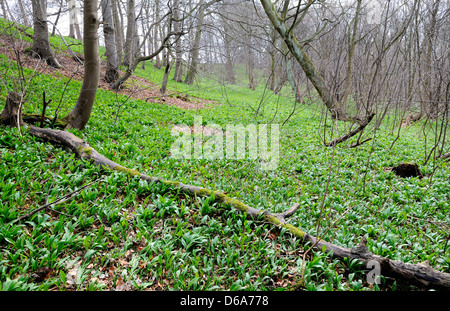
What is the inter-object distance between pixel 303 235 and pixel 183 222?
62.3 inches

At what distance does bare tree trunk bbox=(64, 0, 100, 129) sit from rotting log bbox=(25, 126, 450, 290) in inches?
40.9

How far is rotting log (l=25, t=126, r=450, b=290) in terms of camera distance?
8.24 feet

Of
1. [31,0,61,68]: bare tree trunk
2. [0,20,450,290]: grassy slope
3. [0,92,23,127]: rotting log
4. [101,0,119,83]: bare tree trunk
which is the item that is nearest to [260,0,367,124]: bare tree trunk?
[0,20,450,290]: grassy slope

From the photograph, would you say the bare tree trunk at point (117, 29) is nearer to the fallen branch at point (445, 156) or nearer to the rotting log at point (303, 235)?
the rotting log at point (303, 235)

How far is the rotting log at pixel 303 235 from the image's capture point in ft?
8.24

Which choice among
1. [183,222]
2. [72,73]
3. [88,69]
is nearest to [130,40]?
[88,69]

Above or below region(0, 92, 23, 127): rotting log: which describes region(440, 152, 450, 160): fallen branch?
below

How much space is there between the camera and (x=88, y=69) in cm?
568

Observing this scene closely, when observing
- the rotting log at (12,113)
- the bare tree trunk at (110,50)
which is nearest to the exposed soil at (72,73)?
the bare tree trunk at (110,50)

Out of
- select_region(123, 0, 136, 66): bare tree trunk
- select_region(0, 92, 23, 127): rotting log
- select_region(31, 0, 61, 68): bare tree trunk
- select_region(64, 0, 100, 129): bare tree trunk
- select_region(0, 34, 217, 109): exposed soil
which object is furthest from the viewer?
select_region(31, 0, 61, 68): bare tree trunk

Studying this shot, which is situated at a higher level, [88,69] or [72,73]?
[72,73]

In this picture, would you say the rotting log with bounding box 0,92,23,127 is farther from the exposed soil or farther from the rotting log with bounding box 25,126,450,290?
the exposed soil

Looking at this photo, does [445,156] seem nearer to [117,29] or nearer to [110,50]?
[110,50]
